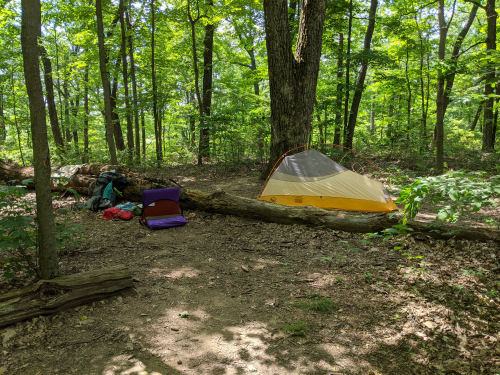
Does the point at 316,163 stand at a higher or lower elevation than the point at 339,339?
higher

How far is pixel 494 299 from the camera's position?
2953 mm

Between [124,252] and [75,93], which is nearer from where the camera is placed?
[124,252]

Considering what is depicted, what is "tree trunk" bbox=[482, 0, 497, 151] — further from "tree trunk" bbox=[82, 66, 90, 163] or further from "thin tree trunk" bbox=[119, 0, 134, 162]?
"tree trunk" bbox=[82, 66, 90, 163]

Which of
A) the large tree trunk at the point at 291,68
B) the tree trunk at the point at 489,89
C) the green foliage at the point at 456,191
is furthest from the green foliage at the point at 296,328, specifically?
the tree trunk at the point at 489,89

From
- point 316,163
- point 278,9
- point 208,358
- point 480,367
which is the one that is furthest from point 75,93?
point 480,367

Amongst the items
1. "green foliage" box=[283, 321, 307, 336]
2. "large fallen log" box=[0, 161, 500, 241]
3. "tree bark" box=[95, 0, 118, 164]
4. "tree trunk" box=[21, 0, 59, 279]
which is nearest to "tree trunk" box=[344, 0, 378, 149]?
"large fallen log" box=[0, 161, 500, 241]

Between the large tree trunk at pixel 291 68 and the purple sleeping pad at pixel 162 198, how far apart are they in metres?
2.90

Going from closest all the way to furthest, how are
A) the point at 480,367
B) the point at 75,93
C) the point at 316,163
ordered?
the point at 480,367
the point at 316,163
the point at 75,93

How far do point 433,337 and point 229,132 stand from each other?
8634 mm

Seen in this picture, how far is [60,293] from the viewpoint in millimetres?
2863

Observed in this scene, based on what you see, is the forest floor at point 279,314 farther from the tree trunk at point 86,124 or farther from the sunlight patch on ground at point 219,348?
the tree trunk at point 86,124

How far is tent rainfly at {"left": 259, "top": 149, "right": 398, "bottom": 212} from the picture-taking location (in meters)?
5.99

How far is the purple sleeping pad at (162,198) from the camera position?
539 centimetres

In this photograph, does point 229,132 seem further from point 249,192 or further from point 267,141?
point 249,192
